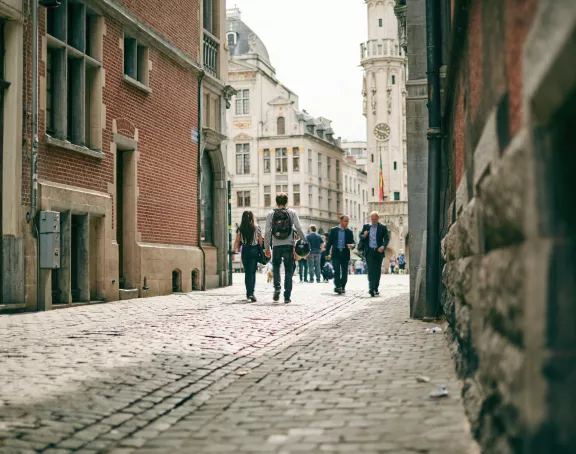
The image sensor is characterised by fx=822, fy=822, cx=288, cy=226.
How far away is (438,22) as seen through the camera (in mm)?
10594

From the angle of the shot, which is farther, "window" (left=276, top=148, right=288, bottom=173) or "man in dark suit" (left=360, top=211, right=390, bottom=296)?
"window" (left=276, top=148, right=288, bottom=173)

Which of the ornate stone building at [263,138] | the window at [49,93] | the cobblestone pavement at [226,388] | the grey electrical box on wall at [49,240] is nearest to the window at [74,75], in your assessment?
the window at [49,93]

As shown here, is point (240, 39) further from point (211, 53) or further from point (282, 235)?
point (282, 235)

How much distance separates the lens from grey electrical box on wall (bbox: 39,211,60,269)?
13.3 m

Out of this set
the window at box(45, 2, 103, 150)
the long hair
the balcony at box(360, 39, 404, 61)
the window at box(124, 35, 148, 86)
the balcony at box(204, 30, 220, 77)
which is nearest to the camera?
the window at box(45, 2, 103, 150)

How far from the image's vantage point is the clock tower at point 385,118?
248 ft

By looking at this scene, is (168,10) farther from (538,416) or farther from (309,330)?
(538,416)

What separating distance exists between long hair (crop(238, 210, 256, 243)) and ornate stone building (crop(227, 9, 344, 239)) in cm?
5573

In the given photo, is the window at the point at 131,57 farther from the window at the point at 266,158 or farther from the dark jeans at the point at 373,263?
the window at the point at 266,158

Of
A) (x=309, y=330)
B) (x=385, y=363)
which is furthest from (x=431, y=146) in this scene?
(x=385, y=363)

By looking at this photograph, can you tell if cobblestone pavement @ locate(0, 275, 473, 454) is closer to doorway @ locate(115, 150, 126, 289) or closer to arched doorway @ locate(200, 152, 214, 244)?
doorway @ locate(115, 150, 126, 289)

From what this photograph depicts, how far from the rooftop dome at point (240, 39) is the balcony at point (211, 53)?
49083 mm

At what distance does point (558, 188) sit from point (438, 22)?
28.8ft

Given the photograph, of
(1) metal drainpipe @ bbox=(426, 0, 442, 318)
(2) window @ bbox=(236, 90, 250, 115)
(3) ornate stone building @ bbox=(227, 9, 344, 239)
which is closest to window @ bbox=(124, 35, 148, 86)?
(1) metal drainpipe @ bbox=(426, 0, 442, 318)
